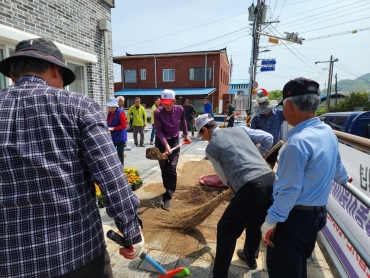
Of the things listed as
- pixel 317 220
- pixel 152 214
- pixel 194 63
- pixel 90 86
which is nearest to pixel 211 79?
pixel 194 63

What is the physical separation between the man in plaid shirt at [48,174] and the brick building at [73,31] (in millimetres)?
3162

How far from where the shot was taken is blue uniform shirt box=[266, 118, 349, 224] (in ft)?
4.69

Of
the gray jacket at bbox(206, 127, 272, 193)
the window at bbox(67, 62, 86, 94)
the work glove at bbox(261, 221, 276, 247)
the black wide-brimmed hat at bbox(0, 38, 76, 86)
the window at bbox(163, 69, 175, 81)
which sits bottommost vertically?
the work glove at bbox(261, 221, 276, 247)

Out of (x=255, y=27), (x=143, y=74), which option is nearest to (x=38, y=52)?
(x=255, y=27)

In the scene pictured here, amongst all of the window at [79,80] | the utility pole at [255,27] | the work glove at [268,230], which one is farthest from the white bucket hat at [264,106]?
the utility pole at [255,27]

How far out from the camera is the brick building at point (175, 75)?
76.5 feet

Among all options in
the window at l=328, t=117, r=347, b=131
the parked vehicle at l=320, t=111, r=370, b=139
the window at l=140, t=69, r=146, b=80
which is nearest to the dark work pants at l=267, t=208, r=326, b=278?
the parked vehicle at l=320, t=111, r=370, b=139

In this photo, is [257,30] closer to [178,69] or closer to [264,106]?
[178,69]

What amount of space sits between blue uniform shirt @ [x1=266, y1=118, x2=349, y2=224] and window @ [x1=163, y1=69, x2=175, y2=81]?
24.3 metres

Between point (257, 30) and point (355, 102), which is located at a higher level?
point (257, 30)

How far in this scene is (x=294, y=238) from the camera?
1549 millimetres

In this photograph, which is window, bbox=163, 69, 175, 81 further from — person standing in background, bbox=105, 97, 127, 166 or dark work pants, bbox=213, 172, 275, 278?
dark work pants, bbox=213, 172, 275, 278

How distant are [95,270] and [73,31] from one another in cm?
491

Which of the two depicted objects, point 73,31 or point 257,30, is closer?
point 73,31
